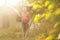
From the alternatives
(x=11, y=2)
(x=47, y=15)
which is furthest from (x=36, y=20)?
(x=11, y=2)

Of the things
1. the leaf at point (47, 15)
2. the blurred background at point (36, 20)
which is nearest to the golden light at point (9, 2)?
the blurred background at point (36, 20)

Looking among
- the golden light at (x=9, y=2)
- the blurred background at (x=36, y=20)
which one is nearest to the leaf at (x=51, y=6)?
the blurred background at (x=36, y=20)

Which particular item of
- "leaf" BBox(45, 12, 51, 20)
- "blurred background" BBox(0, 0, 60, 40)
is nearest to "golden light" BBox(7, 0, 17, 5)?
"blurred background" BBox(0, 0, 60, 40)

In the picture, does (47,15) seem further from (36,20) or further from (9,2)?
(9,2)

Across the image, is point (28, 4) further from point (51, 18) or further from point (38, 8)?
point (51, 18)

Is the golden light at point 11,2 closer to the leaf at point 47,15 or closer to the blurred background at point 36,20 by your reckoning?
the blurred background at point 36,20

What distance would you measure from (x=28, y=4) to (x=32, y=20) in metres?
0.17

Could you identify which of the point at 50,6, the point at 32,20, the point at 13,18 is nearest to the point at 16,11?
the point at 13,18

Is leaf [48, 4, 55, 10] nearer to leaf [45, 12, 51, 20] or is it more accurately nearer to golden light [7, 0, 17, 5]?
leaf [45, 12, 51, 20]

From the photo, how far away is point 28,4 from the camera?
115 centimetres

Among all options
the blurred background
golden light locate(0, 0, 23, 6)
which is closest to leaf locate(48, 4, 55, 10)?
the blurred background

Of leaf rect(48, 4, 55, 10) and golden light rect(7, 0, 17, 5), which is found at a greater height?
golden light rect(7, 0, 17, 5)

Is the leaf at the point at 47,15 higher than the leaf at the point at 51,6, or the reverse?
the leaf at the point at 51,6

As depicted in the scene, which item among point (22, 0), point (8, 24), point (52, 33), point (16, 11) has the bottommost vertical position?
point (52, 33)
